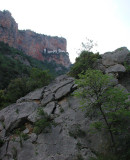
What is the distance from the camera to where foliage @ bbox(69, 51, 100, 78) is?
A: 40.0 ft

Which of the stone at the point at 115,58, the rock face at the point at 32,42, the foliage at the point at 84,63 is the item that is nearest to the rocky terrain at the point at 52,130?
the stone at the point at 115,58

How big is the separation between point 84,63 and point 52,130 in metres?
7.21

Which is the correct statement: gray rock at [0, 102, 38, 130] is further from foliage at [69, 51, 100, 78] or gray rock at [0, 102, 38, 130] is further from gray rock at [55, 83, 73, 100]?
foliage at [69, 51, 100, 78]

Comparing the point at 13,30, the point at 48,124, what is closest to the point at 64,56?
the point at 13,30

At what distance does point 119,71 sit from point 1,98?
39.3 ft

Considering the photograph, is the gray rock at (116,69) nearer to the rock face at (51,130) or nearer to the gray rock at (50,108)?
the rock face at (51,130)

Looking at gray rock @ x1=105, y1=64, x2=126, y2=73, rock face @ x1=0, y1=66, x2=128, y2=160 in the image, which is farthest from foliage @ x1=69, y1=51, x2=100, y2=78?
rock face @ x1=0, y1=66, x2=128, y2=160

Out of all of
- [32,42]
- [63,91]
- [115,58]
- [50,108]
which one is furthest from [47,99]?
[32,42]

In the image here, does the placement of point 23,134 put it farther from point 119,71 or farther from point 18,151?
point 119,71

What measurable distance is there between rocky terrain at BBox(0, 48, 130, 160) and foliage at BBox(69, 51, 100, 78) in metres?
2.10

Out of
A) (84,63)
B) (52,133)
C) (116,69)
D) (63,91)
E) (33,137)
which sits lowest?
(33,137)

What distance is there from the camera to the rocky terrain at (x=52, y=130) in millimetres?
6418

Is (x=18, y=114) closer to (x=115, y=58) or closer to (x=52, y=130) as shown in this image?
(x=52, y=130)

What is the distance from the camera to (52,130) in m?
7.54
